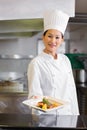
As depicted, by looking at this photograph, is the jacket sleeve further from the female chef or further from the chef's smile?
the chef's smile

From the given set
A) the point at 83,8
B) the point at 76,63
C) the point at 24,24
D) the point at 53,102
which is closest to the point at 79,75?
the point at 76,63

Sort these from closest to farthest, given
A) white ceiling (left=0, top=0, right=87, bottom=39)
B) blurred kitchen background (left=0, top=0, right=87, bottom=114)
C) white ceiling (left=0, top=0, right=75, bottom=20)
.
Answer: white ceiling (left=0, top=0, right=75, bottom=20) < white ceiling (left=0, top=0, right=87, bottom=39) < blurred kitchen background (left=0, top=0, right=87, bottom=114)

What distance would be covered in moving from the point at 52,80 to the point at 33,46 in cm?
132

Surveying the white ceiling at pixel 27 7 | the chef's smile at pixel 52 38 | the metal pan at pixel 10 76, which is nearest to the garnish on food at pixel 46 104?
the chef's smile at pixel 52 38

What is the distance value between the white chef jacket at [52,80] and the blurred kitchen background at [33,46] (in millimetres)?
699

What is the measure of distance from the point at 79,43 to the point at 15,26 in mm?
901

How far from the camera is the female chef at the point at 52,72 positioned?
118cm

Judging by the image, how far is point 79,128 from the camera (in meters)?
0.74

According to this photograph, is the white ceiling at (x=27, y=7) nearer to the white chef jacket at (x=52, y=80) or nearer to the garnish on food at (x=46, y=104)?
the white chef jacket at (x=52, y=80)

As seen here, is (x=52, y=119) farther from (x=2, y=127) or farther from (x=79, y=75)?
(x=79, y=75)

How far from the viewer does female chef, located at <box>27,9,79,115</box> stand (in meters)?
1.18

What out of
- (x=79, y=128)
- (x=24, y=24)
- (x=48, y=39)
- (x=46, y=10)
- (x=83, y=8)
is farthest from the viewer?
(x=83, y=8)

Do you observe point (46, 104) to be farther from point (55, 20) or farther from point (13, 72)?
point (13, 72)

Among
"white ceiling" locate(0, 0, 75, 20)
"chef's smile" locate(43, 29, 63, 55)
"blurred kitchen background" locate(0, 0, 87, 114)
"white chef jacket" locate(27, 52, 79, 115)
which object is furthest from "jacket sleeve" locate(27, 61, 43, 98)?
"blurred kitchen background" locate(0, 0, 87, 114)
